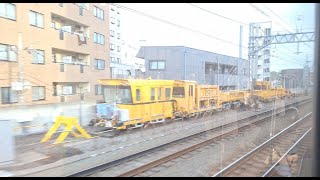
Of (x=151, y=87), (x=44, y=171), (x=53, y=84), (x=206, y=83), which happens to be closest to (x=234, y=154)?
(x=44, y=171)

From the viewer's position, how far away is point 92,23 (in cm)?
878

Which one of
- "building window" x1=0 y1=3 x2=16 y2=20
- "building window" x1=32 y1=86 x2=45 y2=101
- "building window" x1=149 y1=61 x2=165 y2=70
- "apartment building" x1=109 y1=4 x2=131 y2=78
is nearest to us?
"building window" x1=0 y1=3 x2=16 y2=20

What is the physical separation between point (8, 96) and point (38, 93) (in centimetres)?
80

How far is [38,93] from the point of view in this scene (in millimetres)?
8203

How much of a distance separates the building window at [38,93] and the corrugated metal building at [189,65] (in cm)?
519

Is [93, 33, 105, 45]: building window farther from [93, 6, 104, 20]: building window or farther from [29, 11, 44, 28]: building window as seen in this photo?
[29, 11, 44, 28]: building window

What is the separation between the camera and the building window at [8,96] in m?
7.40

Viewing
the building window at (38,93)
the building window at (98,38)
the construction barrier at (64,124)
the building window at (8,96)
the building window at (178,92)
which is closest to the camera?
the building window at (8,96)

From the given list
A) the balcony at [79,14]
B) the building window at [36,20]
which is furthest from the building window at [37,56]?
the balcony at [79,14]

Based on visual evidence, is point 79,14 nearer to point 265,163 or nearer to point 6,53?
point 6,53

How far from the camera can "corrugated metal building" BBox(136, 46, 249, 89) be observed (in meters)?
13.3

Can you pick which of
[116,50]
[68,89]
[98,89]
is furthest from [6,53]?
[116,50]

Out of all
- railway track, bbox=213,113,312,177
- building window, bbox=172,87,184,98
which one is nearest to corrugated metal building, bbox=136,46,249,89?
building window, bbox=172,87,184,98

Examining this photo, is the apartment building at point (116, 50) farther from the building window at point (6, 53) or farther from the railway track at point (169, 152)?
the railway track at point (169, 152)
